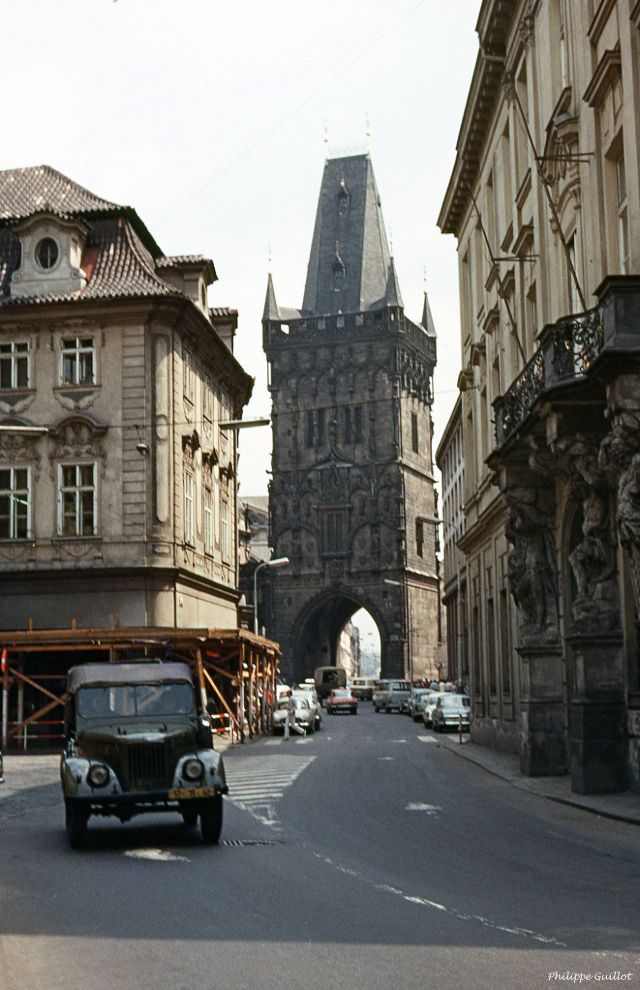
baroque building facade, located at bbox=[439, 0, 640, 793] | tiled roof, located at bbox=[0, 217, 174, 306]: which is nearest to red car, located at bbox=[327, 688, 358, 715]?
tiled roof, located at bbox=[0, 217, 174, 306]

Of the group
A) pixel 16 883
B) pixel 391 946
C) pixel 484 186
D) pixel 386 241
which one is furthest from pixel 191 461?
pixel 386 241

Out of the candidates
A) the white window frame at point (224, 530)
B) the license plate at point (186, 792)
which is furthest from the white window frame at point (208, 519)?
the license plate at point (186, 792)

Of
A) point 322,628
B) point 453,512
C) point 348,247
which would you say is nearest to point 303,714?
point 453,512

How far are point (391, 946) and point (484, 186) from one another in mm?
31930

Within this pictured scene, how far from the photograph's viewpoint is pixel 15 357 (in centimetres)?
4197

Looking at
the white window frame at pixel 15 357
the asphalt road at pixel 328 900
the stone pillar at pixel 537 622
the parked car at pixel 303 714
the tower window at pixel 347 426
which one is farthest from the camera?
the tower window at pixel 347 426

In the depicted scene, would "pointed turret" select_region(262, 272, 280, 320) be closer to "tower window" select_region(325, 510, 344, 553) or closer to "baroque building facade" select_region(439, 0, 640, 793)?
"tower window" select_region(325, 510, 344, 553)

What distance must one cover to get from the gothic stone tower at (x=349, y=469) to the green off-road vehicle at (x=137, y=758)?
97.1 m

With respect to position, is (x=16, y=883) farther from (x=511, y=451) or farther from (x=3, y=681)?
(x=3, y=681)

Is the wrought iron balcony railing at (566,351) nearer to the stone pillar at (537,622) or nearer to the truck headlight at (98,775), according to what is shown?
the stone pillar at (537,622)

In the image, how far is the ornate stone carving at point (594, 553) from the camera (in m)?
21.4

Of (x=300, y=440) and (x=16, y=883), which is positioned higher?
(x=300, y=440)

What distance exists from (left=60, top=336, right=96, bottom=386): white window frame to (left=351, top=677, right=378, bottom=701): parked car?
266ft

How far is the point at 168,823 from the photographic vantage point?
18.0m
